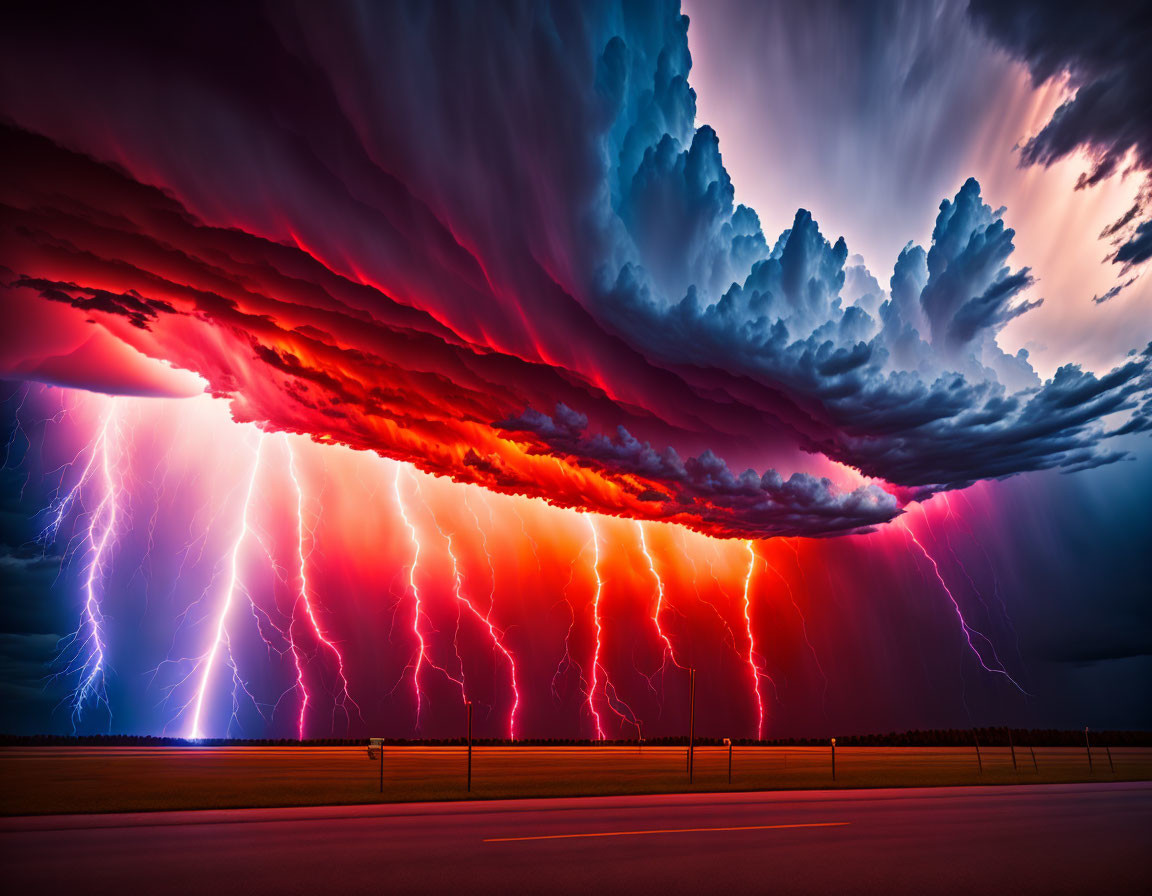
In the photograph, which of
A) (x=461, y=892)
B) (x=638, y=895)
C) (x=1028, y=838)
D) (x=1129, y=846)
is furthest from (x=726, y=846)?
(x=1129, y=846)

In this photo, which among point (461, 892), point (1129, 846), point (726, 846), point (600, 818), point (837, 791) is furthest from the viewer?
point (837, 791)

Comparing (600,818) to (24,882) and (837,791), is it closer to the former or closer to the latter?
(24,882)

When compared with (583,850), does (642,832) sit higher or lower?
lower

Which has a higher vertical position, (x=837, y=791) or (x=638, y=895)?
(x=638, y=895)

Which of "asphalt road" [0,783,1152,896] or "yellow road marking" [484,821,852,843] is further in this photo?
"yellow road marking" [484,821,852,843]

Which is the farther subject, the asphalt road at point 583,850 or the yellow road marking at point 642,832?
the yellow road marking at point 642,832

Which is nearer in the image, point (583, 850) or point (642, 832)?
point (583, 850)

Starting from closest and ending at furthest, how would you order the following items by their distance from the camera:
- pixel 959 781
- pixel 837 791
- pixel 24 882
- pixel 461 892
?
1. pixel 461 892
2. pixel 24 882
3. pixel 837 791
4. pixel 959 781

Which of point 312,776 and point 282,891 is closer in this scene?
point 282,891
